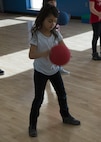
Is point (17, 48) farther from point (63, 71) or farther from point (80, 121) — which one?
point (80, 121)

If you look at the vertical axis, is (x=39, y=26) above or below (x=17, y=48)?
above

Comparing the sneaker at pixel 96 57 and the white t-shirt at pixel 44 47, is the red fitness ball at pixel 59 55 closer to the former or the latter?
the white t-shirt at pixel 44 47

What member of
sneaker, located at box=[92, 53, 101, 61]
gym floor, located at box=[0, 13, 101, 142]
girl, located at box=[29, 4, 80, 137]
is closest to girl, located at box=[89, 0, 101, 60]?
sneaker, located at box=[92, 53, 101, 61]

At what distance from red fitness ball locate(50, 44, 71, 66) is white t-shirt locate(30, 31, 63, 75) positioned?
0.10m

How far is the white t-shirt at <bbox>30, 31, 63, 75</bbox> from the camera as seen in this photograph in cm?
190

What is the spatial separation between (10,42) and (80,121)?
136 inches

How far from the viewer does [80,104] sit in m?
2.69

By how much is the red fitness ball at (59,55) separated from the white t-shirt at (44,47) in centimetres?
10

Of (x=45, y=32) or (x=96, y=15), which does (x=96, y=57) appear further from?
(x=45, y=32)

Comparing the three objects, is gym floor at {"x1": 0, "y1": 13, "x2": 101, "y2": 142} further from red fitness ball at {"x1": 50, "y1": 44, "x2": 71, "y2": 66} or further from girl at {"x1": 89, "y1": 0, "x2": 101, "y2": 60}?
red fitness ball at {"x1": 50, "y1": 44, "x2": 71, "y2": 66}

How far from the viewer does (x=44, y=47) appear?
1.93 m

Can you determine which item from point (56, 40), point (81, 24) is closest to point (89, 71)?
point (56, 40)

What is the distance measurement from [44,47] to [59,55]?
0.14m

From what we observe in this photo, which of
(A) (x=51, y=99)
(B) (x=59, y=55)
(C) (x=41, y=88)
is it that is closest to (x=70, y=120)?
(C) (x=41, y=88)
